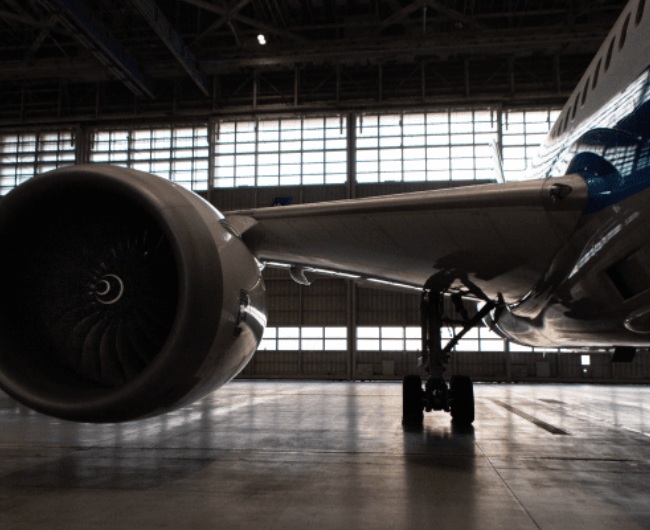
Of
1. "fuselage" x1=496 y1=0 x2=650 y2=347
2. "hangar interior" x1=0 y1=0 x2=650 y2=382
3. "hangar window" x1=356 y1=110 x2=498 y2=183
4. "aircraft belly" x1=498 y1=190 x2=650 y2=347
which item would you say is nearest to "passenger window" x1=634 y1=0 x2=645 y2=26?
"fuselage" x1=496 y1=0 x2=650 y2=347

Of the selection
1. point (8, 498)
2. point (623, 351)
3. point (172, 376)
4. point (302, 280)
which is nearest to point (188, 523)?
point (172, 376)

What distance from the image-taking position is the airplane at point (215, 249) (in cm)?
362

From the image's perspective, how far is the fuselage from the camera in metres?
3.72

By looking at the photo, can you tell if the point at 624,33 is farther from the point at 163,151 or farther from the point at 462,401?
the point at 163,151

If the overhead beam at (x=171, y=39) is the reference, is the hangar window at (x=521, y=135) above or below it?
below

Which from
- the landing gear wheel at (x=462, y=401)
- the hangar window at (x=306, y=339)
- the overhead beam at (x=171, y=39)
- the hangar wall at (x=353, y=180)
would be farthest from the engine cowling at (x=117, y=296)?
the hangar window at (x=306, y=339)

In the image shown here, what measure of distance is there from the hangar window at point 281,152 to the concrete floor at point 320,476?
19.4 metres

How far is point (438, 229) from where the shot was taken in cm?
466

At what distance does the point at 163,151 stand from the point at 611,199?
25.3 meters

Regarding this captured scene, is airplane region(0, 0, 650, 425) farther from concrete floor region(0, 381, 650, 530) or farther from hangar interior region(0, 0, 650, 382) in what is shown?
hangar interior region(0, 0, 650, 382)

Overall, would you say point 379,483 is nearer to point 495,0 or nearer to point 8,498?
point 8,498

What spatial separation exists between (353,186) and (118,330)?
21870 millimetres

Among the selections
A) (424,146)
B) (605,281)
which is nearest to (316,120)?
(424,146)

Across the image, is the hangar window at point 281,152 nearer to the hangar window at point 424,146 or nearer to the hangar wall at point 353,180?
the hangar wall at point 353,180
